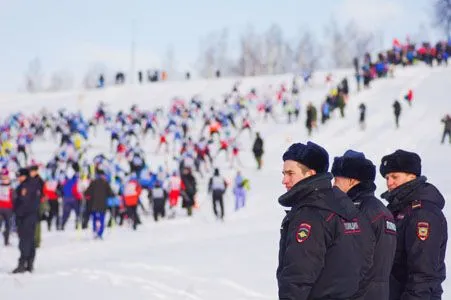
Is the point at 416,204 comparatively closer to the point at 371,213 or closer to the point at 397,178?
the point at 397,178

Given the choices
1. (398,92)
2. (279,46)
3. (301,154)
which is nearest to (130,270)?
(301,154)

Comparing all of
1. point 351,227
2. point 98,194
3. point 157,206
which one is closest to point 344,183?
point 351,227

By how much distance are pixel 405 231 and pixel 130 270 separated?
563 cm

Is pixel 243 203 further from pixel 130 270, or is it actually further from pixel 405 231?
pixel 405 231

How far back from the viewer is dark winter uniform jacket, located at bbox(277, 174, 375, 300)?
3.36 meters

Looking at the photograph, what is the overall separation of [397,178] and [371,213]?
766 millimetres

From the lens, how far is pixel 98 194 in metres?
15.0

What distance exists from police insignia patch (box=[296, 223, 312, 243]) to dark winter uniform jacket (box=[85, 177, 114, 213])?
1191cm

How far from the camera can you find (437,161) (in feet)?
77.1

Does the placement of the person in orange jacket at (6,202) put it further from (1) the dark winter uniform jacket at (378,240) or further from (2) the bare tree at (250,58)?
(2) the bare tree at (250,58)

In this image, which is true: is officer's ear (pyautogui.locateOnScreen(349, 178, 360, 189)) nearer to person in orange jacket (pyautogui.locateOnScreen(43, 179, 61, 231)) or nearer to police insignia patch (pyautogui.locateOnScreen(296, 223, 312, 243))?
police insignia patch (pyautogui.locateOnScreen(296, 223, 312, 243))

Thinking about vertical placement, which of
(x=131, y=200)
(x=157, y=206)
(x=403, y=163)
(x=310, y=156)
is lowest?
(x=157, y=206)

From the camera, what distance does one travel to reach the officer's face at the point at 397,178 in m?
4.80

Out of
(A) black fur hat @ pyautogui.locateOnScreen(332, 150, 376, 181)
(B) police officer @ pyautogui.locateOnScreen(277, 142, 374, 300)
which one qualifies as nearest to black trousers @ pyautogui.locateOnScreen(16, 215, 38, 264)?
(A) black fur hat @ pyautogui.locateOnScreen(332, 150, 376, 181)
